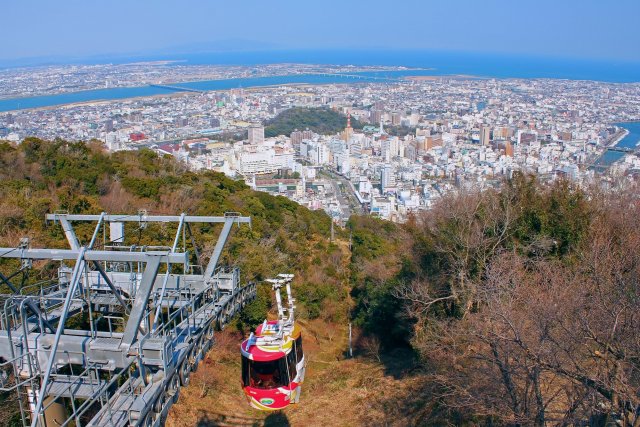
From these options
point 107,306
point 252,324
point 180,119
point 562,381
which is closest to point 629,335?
point 562,381

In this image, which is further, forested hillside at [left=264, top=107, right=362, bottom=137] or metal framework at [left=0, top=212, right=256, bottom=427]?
forested hillside at [left=264, top=107, right=362, bottom=137]

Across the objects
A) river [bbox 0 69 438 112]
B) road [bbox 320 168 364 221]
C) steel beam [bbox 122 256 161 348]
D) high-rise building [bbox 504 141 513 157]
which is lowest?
road [bbox 320 168 364 221]

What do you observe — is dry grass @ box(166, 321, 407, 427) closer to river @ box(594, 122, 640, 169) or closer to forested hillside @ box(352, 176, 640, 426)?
forested hillside @ box(352, 176, 640, 426)

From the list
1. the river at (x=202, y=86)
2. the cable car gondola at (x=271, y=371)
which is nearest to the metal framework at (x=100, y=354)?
the cable car gondola at (x=271, y=371)

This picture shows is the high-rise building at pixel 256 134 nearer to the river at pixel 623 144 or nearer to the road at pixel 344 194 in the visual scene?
the road at pixel 344 194

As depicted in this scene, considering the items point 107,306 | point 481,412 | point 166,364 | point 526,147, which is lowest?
point 526,147

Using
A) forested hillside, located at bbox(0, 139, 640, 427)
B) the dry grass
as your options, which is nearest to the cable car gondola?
forested hillside, located at bbox(0, 139, 640, 427)

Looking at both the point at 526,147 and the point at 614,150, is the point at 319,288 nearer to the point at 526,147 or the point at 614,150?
the point at 614,150

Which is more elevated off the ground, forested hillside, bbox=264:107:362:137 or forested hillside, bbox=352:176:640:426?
forested hillside, bbox=352:176:640:426
